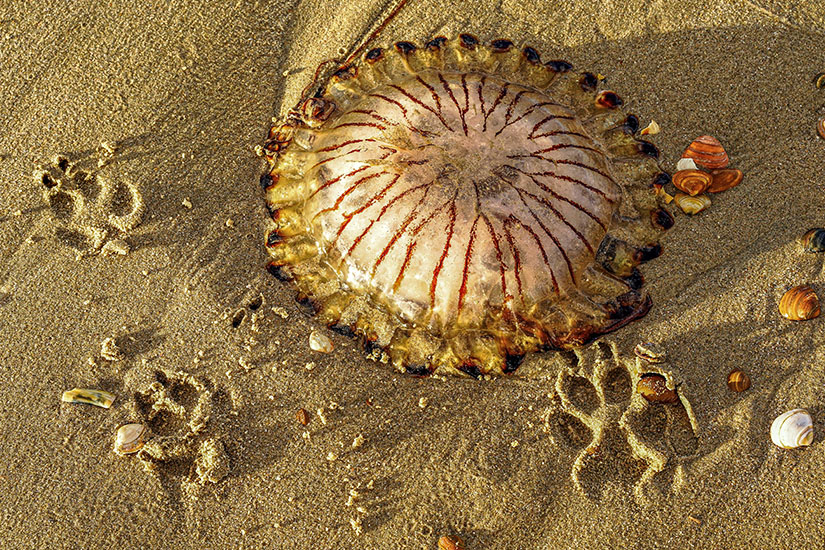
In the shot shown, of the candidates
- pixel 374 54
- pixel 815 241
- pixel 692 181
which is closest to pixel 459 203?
pixel 374 54

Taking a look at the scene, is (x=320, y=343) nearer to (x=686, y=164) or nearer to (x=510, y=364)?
(x=510, y=364)

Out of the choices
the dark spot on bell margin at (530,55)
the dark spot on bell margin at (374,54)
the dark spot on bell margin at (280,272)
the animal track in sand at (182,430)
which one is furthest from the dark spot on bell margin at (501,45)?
the animal track in sand at (182,430)

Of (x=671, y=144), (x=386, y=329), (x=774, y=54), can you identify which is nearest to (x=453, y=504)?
(x=386, y=329)

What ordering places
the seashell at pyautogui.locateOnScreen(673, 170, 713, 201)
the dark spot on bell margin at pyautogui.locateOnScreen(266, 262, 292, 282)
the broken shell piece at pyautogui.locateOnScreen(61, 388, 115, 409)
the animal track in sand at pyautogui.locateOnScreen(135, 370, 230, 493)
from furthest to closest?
the seashell at pyautogui.locateOnScreen(673, 170, 713, 201)
the dark spot on bell margin at pyautogui.locateOnScreen(266, 262, 292, 282)
the broken shell piece at pyautogui.locateOnScreen(61, 388, 115, 409)
the animal track in sand at pyautogui.locateOnScreen(135, 370, 230, 493)

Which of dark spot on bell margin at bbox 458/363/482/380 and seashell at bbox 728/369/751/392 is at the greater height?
seashell at bbox 728/369/751/392

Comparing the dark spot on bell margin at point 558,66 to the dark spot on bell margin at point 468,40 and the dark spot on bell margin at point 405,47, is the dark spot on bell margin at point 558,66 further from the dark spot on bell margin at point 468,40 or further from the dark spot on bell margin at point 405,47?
the dark spot on bell margin at point 405,47

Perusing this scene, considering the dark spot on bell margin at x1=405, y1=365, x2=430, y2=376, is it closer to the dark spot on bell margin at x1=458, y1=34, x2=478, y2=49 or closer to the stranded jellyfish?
the stranded jellyfish

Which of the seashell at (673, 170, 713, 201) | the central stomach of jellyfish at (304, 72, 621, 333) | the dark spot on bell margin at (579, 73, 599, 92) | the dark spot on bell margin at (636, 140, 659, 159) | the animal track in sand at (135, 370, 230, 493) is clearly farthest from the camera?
the dark spot on bell margin at (579, 73, 599, 92)

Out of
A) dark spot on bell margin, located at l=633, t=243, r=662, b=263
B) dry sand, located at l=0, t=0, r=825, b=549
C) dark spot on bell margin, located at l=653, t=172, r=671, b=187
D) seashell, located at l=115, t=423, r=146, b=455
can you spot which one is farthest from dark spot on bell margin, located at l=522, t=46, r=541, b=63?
seashell, located at l=115, t=423, r=146, b=455
